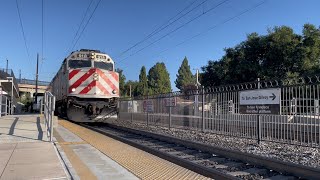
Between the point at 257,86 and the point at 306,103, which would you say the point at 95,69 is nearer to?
the point at 257,86

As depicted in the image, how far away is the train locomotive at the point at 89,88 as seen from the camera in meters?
19.9

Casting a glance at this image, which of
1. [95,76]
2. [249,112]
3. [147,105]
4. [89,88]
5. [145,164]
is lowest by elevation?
[145,164]

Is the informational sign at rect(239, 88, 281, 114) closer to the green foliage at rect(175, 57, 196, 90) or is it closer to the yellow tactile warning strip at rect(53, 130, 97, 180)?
the yellow tactile warning strip at rect(53, 130, 97, 180)

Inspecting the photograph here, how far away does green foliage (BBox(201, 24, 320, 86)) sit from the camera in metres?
30.6

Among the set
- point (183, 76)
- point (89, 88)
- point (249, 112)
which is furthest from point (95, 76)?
point (183, 76)

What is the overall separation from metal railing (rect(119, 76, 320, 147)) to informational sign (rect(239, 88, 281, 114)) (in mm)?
29

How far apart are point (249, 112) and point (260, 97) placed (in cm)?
79

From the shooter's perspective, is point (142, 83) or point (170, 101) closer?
point (170, 101)

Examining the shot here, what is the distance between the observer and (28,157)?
333 inches

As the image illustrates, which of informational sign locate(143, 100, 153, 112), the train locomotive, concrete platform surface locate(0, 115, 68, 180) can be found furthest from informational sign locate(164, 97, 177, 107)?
concrete platform surface locate(0, 115, 68, 180)

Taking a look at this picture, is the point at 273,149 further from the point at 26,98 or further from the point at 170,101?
the point at 26,98

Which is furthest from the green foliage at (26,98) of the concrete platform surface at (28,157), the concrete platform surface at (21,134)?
the concrete platform surface at (28,157)

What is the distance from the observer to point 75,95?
19797 millimetres

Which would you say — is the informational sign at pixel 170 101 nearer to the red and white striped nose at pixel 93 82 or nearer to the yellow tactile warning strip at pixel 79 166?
the red and white striped nose at pixel 93 82
